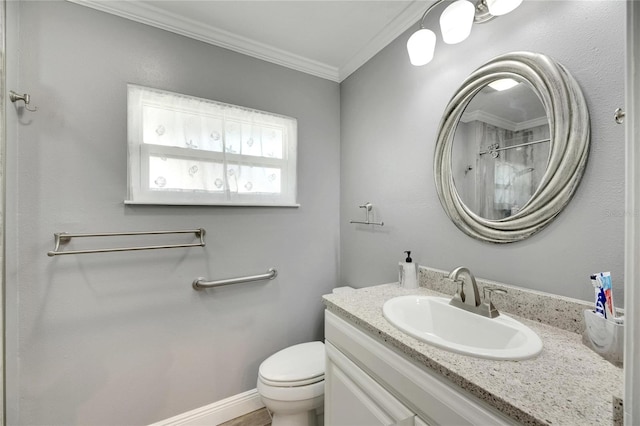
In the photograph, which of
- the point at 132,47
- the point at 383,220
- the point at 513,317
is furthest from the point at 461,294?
the point at 132,47

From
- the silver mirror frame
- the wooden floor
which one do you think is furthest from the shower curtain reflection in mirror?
the wooden floor

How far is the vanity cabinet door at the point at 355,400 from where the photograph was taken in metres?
0.81

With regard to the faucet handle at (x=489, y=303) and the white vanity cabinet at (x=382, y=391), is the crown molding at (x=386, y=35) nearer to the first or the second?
the faucet handle at (x=489, y=303)

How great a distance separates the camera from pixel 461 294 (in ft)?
3.36

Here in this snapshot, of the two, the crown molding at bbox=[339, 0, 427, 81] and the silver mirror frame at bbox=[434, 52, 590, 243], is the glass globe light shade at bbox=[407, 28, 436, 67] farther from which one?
the crown molding at bbox=[339, 0, 427, 81]

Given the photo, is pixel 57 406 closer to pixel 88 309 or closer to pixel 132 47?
pixel 88 309

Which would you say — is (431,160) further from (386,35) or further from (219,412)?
(219,412)

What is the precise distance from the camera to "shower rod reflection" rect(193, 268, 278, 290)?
150 centimetres

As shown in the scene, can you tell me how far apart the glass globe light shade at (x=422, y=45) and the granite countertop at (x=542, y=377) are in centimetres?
120

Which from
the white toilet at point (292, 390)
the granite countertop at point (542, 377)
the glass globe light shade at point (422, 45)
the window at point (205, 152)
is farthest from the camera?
the window at point (205, 152)

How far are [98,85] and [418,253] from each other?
6.35 feet

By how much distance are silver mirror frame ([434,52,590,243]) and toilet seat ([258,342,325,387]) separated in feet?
3.56

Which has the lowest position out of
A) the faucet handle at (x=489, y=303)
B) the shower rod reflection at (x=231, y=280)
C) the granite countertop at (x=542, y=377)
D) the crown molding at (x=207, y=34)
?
the shower rod reflection at (x=231, y=280)

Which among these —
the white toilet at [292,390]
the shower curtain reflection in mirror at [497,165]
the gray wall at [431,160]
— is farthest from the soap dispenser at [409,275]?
the white toilet at [292,390]
